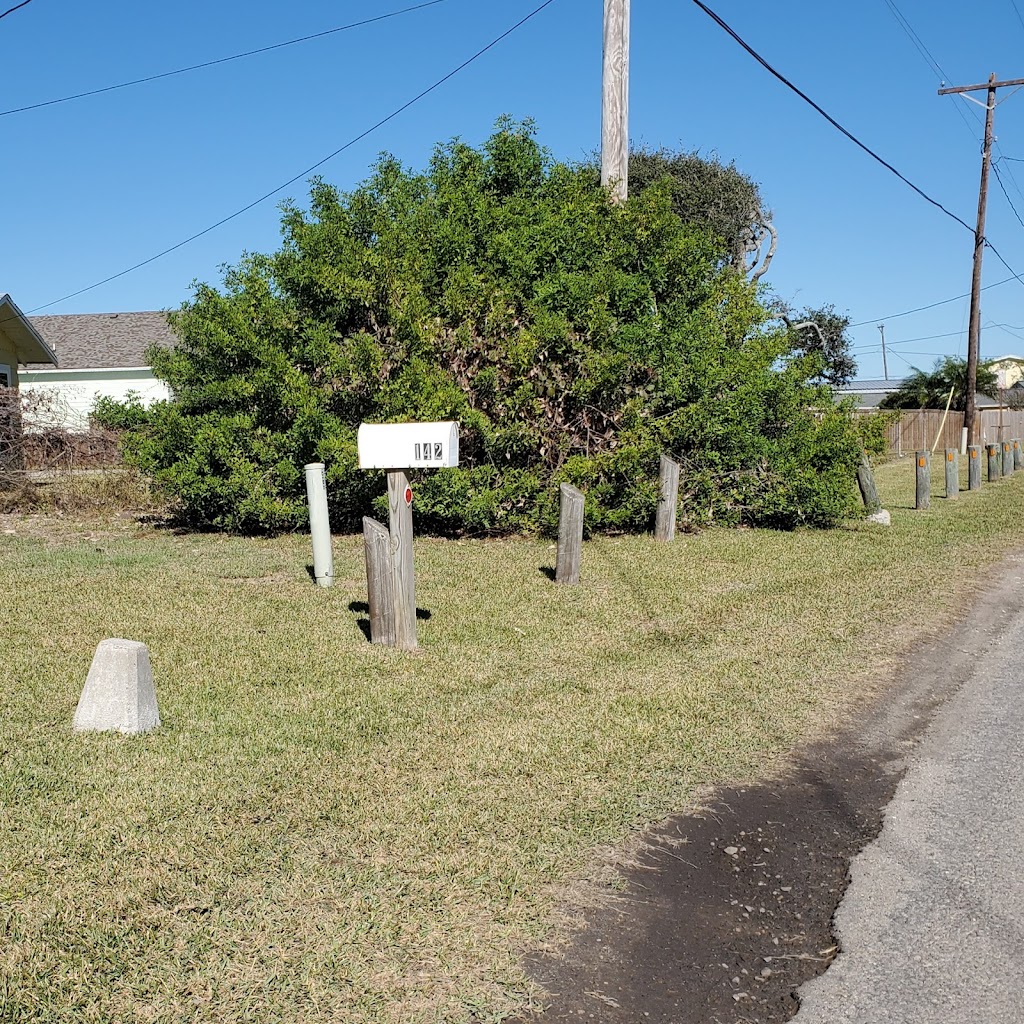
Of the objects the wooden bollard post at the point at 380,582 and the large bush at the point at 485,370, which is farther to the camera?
the large bush at the point at 485,370

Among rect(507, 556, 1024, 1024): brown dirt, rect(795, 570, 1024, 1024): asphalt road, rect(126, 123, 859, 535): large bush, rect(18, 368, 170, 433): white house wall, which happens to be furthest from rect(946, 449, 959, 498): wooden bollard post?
rect(18, 368, 170, 433): white house wall

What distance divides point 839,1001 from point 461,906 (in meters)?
1.31

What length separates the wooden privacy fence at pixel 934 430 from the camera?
40.2 metres

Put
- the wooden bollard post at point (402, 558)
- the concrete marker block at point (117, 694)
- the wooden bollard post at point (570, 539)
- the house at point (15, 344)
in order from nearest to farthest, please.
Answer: the concrete marker block at point (117, 694) → the wooden bollard post at point (402, 558) → the wooden bollard post at point (570, 539) → the house at point (15, 344)

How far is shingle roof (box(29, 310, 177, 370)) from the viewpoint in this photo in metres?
35.0

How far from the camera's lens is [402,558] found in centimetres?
739

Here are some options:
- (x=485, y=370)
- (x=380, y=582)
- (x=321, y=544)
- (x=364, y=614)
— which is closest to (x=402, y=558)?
(x=380, y=582)

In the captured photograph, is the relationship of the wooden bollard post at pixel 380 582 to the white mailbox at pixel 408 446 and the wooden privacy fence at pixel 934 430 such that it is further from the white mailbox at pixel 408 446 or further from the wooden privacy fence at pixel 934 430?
the wooden privacy fence at pixel 934 430

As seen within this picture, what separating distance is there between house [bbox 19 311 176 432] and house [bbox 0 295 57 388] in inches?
214

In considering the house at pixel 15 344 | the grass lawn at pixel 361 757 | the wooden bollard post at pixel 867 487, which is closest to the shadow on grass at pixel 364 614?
the grass lawn at pixel 361 757

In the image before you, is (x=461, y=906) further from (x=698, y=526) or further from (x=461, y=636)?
(x=698, y=526)

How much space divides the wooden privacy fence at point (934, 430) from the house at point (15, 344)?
29203 mm

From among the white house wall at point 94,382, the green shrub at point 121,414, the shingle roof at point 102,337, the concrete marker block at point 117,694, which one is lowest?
the concrete marker block at point 117,694

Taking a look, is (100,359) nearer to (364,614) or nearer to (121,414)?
(121,414)
